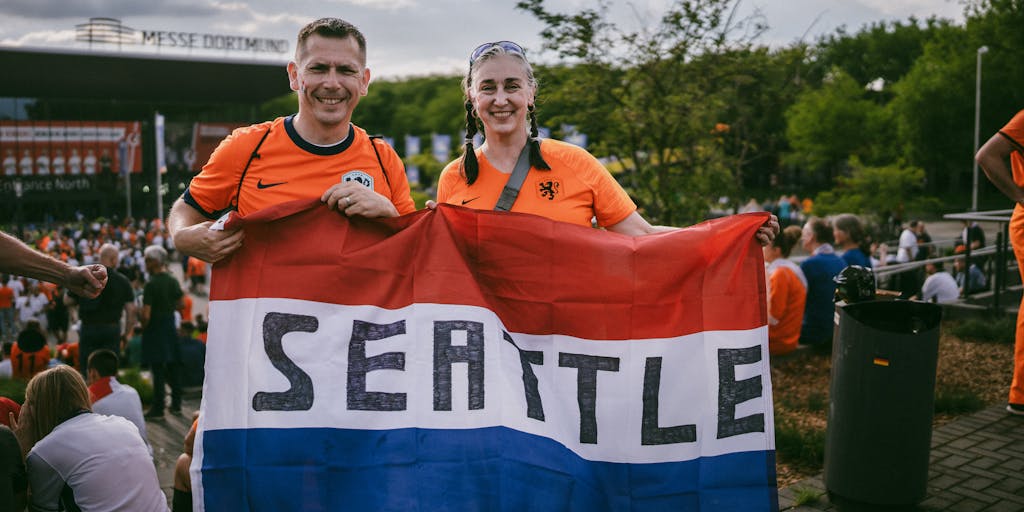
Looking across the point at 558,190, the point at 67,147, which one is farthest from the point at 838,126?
the point at 67,147

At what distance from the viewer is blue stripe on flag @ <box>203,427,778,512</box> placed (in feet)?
9.84

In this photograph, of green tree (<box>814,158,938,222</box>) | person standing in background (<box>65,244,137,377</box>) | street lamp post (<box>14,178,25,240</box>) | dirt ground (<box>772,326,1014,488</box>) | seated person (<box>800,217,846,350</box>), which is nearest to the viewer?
dirt ground (<box>772,326,1014,488</box>)

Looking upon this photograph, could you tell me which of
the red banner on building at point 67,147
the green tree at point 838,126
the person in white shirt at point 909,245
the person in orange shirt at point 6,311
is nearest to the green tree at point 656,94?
the person in white shirt at point 909,245

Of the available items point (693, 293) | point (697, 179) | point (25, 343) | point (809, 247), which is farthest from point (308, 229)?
point (25, 343)

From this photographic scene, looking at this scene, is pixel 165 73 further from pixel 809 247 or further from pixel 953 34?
pixel 809 247

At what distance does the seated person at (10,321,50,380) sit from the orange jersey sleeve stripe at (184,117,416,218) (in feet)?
30.2

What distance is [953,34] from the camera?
142 ft

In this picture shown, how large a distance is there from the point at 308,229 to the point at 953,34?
47965 mm

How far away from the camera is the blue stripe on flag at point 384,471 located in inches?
118

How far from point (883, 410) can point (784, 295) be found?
316cm

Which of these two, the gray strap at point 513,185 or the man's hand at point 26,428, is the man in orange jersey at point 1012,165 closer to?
the gray strap at point 513,185

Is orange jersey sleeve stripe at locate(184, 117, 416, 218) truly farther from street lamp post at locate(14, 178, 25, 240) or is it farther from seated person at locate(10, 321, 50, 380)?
street lamp post at locate(14, 178, 25, 240)

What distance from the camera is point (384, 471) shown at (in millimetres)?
3025

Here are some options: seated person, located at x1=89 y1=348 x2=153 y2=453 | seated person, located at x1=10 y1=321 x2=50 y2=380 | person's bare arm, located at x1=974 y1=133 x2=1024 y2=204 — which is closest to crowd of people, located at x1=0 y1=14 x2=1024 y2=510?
seated person, located at x1=89 y1=348 x2=153 y2=453
